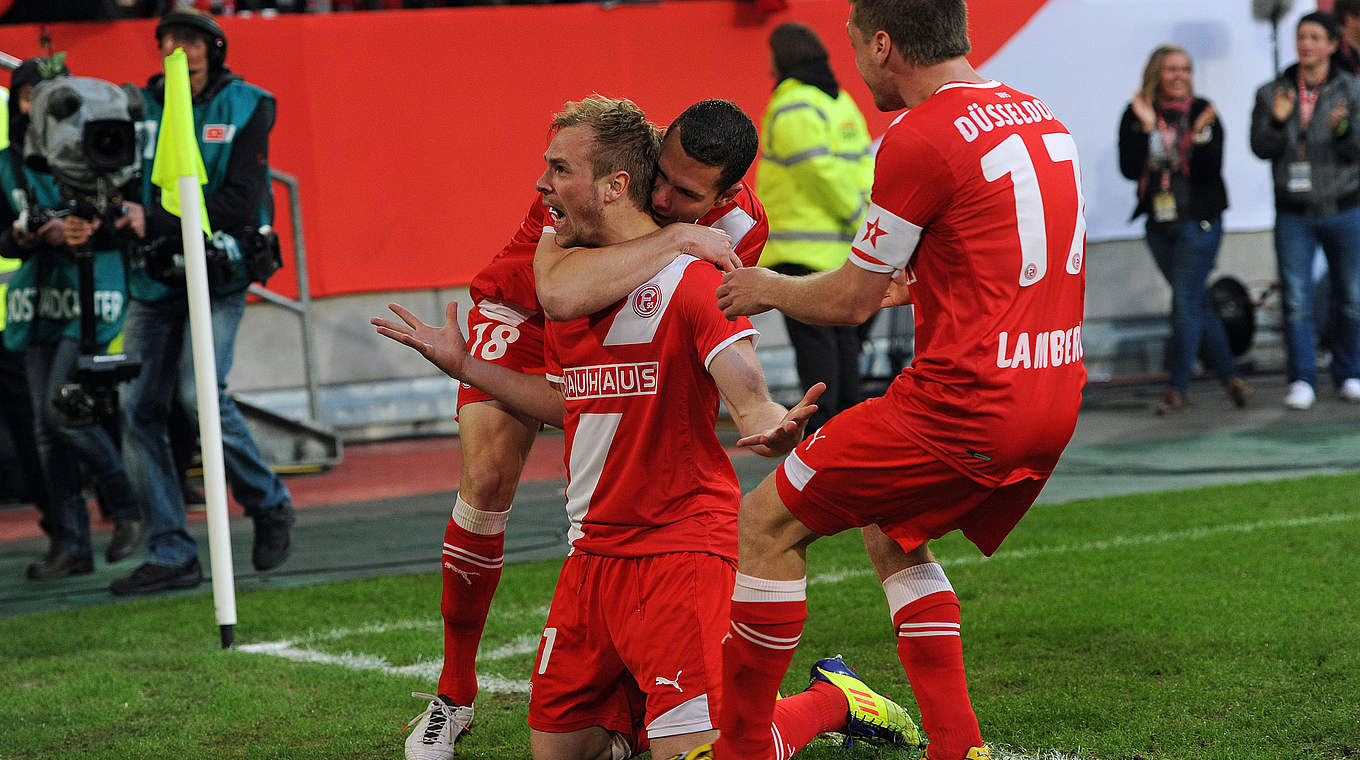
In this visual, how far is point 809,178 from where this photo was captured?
8.02 m

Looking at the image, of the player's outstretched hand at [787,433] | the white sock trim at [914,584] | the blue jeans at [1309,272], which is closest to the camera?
the player's outstretched hand at [787,433]

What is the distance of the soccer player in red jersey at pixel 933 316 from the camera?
3172 millimetres

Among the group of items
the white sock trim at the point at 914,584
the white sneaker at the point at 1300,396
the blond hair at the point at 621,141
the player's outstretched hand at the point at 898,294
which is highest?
the blond hair at the point at 621,141

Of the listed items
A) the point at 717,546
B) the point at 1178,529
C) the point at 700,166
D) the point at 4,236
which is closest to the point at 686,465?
the point at 717,546

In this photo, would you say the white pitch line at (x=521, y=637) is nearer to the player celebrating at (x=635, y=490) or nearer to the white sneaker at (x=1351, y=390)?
the player celebrating at (x=635, y=490)

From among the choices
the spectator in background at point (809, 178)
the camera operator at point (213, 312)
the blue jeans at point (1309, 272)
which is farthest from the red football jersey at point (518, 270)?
the blue jeans at point (1309, 272)

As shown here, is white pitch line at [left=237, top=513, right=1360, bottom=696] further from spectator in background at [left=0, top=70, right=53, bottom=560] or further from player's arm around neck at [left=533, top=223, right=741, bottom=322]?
spectator in background at [left=0, top=70, right=53, bottom=560]

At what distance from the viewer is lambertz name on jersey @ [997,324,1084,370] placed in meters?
Result: 3.18

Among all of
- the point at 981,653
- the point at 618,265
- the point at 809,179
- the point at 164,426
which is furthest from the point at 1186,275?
the point at 618,265

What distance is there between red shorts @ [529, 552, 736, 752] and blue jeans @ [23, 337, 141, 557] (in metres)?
4.16

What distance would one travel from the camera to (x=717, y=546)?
3459 mm

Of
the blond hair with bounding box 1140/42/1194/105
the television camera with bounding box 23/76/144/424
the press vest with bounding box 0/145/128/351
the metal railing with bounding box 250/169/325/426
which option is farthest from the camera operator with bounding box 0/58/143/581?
the blond hair with bounding box 1140/42/1194/105

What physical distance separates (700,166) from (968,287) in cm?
67

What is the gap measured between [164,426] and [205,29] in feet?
5.62
